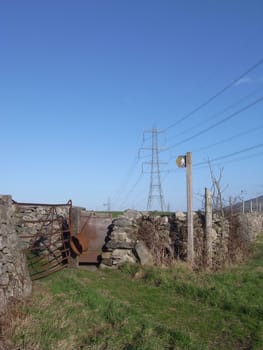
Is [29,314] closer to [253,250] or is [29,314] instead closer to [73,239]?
[73,239]

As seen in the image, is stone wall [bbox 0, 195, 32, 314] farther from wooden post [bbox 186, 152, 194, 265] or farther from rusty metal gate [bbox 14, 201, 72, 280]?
wooden post [bbox 186, 152, 194, 265]

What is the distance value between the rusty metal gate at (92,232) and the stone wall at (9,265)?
15.4ft

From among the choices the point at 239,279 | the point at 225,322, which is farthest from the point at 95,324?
the point at 239,279

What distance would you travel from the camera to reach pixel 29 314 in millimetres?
6379

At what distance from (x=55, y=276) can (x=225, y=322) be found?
4680 millimetres

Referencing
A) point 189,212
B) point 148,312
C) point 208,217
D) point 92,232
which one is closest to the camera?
point 148,312

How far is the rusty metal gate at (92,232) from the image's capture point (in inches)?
490

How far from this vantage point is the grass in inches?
221

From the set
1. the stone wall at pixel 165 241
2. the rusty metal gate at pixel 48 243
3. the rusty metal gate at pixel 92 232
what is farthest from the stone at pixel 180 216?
the rusty metal gate at pixel 48 243

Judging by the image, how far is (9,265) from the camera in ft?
23.1

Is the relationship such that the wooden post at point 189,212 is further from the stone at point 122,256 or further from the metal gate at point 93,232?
the metal gate at point 93,232

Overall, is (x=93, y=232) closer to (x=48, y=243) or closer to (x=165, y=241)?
(x=48, y=243)

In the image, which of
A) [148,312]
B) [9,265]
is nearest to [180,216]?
[148,312]

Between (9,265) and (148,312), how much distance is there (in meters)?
2.57
